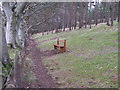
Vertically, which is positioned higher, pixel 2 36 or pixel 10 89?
pixel 2 36

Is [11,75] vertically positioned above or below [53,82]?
above

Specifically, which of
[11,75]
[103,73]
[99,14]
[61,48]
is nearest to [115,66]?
[103,73]

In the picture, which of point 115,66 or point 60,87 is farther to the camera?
point 115,66

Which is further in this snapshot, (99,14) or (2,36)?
(99,14)

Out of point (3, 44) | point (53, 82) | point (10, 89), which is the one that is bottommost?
point (53, 82)

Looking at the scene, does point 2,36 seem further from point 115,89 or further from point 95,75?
point 115,89

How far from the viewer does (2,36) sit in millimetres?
7094

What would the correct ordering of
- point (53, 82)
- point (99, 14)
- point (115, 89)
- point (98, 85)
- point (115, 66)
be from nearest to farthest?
point (115, 89) → point (98, 85) → point (53, 82) → point (115, 66) → point (99, 14)

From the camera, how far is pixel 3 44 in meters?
7.00

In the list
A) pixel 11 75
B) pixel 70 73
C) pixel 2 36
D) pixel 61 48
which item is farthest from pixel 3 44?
pixel 61 48

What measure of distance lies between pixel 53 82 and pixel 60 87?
2.51ft

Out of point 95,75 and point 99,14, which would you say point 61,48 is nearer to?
point 95,75

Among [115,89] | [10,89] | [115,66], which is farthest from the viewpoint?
[115,66]

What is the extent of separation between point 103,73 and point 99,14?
150ft
